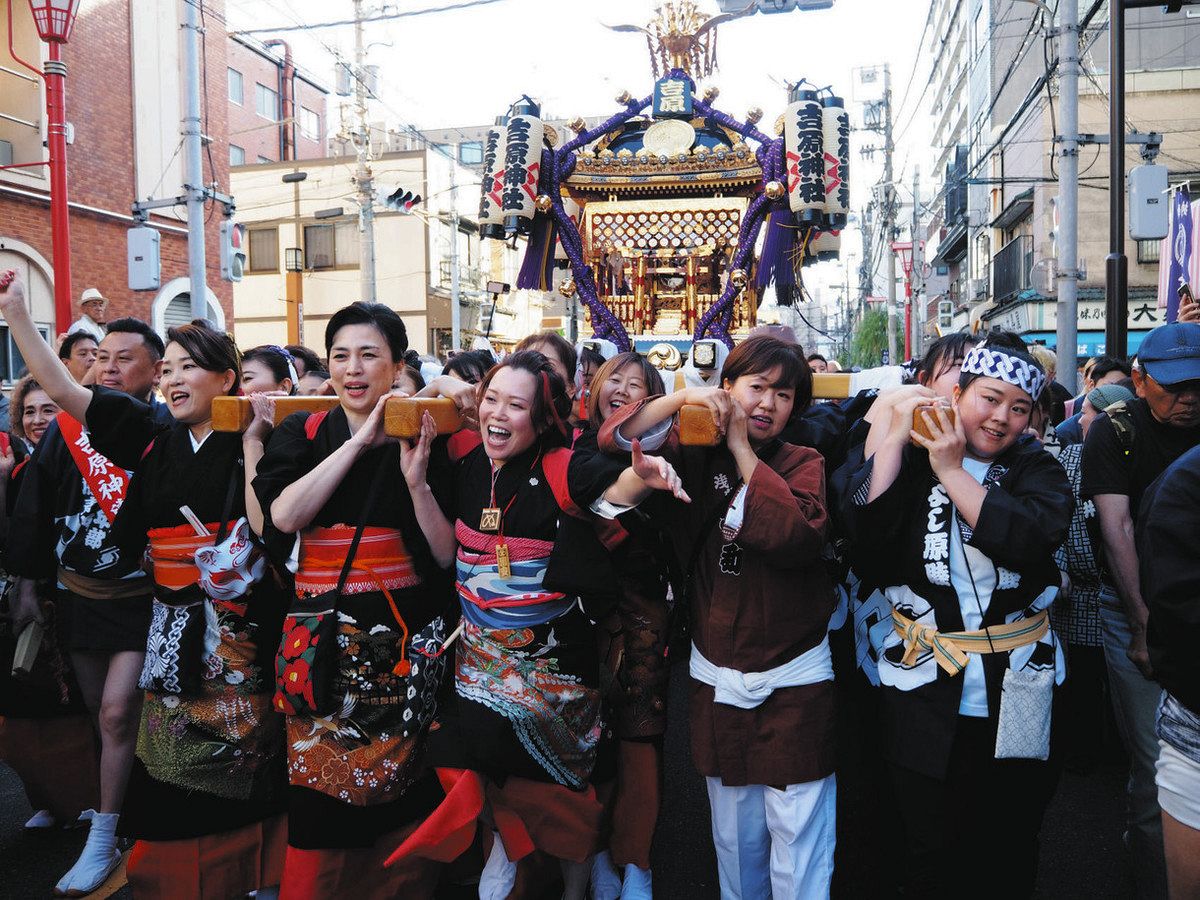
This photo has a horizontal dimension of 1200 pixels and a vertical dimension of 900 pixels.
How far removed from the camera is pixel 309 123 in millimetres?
30828

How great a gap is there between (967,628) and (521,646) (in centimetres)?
123

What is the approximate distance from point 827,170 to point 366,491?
4.69 metres

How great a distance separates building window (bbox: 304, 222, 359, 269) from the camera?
26.6 metres

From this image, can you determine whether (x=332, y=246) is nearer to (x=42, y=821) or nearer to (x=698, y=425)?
(x=42, y=821)

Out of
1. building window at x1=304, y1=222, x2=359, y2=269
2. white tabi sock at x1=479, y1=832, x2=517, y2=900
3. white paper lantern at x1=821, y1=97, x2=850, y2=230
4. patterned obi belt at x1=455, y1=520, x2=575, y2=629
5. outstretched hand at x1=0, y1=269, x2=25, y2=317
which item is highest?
building window at x1=304, y1=222, x2=359, y2=269

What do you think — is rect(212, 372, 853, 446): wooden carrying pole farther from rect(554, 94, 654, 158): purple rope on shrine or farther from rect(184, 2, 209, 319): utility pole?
rect(184, 2, 209, 319): utility pole

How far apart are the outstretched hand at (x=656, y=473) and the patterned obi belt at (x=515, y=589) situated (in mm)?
458

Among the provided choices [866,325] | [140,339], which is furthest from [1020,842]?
[866,325]

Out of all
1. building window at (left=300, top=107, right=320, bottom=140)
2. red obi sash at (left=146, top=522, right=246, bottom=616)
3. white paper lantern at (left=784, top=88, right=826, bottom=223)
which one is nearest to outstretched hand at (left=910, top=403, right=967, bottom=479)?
red obi sash at (left=146, top=522, right=246, bottom=616)

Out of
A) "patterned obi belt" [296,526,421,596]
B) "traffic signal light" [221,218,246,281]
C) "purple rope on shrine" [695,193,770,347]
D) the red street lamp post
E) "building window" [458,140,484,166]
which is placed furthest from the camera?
"building window" [458,140,484,166]

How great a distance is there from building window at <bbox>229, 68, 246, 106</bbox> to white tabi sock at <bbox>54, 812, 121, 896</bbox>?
88.3 ft

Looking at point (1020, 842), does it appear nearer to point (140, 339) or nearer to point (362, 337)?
point (362, 337)

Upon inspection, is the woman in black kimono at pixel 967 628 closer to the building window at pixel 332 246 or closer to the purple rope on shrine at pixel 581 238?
the purple rope on shrine at pixel 581 238

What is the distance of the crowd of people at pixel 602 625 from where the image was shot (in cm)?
234
